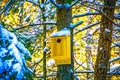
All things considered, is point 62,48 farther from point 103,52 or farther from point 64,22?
point 103,52

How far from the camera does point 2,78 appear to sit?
Result: 10.3ft

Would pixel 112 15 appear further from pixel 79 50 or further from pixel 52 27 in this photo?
pixel 79 50

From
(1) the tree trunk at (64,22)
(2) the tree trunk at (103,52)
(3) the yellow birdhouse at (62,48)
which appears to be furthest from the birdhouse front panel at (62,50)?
(2) the tree trunk at (103,52)

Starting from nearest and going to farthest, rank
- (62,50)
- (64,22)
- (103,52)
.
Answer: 1. (62,50)
2. (64,22)
3. (103,52)

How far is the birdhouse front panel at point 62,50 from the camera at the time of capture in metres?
3.68

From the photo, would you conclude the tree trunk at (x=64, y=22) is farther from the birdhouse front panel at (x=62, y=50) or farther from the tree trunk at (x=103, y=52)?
the tree trunk at (x=103, y=52)

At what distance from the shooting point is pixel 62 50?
3729 millimetres

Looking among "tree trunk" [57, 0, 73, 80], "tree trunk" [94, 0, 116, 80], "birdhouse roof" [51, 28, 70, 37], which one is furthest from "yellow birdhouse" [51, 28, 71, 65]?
"tree trunk" [94, 0, 116, 80]

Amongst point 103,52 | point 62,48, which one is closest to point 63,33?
point 62,48

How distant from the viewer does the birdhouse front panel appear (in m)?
3.68

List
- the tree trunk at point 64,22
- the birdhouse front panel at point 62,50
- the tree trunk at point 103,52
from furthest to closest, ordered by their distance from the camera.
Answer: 1. the tree trunk at point 103,52
2. the tree trunk at point 64,22
3. the birdhouse front panel at point 62,50

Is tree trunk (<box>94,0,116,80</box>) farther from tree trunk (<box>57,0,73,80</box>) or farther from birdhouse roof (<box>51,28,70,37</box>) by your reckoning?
birdhouse roof (<box>51,28,70,37</box>)

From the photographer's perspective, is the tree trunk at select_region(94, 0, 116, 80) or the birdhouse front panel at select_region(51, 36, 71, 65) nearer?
the birdhouse front panel at select_region(51, 36, 71, 65)

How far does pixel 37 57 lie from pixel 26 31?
1490mm
